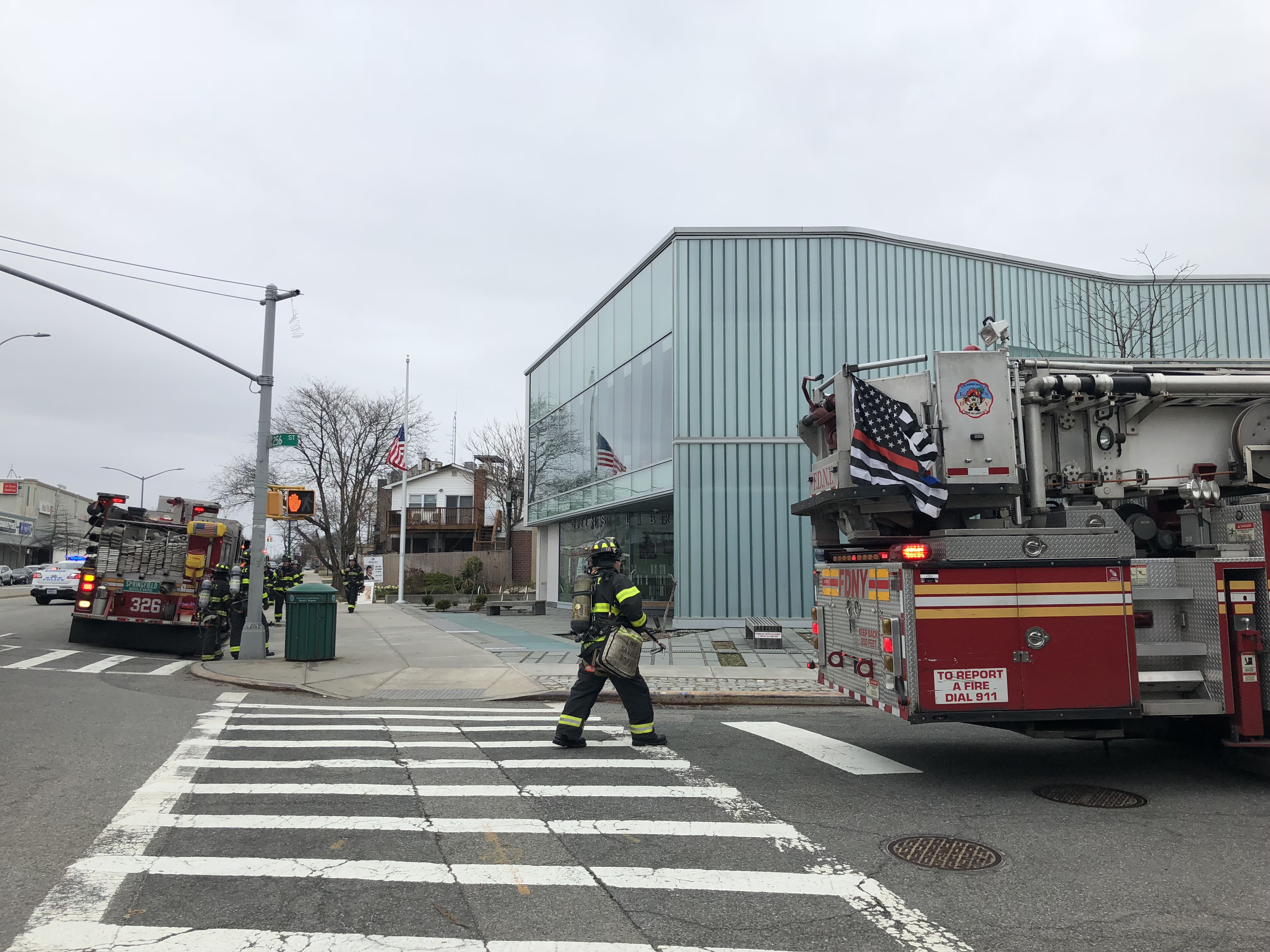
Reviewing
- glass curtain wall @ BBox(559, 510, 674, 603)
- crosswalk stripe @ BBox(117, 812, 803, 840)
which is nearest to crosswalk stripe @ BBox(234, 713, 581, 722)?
crosswalk stripe @ BBox(117, 812, 803, 840)

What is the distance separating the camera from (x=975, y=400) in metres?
7.35

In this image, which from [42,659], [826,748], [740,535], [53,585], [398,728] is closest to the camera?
[826,748]

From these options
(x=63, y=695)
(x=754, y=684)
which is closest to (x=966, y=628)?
(x=754, y=684)

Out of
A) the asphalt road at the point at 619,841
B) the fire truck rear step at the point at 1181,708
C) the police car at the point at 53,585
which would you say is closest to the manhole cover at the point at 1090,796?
the asphalt road at the point at 619,841

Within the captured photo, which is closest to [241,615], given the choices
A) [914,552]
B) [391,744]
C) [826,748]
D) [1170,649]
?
[391,744]

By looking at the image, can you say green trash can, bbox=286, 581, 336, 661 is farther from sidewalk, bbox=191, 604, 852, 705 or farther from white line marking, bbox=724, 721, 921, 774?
white line marking, bbox=724, 721, 921, 774

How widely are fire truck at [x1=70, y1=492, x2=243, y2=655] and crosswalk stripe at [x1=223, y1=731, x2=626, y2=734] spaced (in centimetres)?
719

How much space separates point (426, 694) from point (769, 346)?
11.8m

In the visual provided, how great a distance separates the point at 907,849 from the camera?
17.4 feet

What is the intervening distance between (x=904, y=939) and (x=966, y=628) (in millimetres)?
2982

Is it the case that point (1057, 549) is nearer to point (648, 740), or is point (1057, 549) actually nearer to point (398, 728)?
point (648, 740)

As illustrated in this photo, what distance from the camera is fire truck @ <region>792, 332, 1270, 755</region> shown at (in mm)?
6543

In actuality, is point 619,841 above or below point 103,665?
below

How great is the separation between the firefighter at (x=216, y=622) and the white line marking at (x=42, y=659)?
7.24 feet
